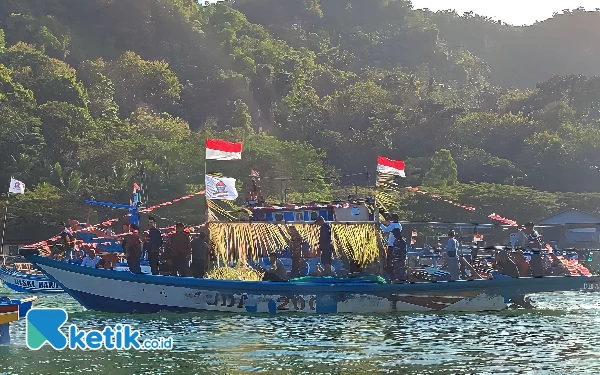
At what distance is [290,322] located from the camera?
2980 centimetres

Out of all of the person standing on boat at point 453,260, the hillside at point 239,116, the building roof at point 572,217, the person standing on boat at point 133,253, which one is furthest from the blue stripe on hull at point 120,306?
the building roof at point 572,217

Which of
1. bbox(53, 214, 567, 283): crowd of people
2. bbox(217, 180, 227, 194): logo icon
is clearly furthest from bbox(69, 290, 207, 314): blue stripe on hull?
bbox(217, 180, 227, 194): logo icon

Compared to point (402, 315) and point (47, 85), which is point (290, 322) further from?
point (47, 85)

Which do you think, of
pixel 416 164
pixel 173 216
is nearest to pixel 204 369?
pixel 173 216

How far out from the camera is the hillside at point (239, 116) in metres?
88.0

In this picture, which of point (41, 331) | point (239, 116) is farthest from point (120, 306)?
point (239, 116)

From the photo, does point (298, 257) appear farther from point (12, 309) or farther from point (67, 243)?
point (12, 309)

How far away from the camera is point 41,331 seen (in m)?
25.0

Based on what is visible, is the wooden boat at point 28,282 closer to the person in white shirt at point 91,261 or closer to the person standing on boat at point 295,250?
the person in white shirt at point 91,261

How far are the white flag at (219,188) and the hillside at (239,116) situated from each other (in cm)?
3559

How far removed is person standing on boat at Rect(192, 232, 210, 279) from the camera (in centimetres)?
3222

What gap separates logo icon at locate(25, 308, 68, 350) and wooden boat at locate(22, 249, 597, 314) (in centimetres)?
412

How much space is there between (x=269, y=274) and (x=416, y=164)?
245 feet

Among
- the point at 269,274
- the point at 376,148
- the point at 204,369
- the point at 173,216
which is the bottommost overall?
the point at 204,369
